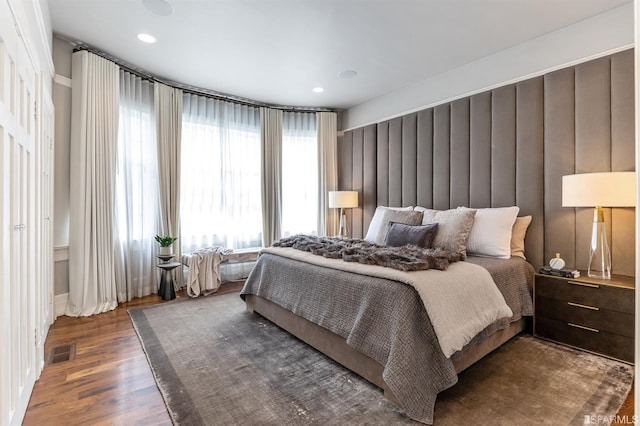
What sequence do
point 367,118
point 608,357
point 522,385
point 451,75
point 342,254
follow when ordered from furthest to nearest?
1. point 367,118
2. point 451,75
3. point 342,254
4. point 608,357
5. point 522,385

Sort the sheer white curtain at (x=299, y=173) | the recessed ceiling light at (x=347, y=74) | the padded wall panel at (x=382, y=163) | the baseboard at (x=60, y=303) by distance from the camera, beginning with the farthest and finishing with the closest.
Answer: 1. the sheer white curtain at (x=299, y=173)
2. the padded wall panel at (x=382, y=163)
3. the recessed ceiling light at (x=347, y=74)
4. the baseboard at (x=60, y=303)

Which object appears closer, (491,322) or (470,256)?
(491,322)

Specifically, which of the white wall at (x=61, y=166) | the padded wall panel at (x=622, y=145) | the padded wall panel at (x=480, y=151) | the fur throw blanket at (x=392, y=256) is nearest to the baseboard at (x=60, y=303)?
the white wall at (x=61, y=166)

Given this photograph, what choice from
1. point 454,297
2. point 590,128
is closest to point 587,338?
point 454,297

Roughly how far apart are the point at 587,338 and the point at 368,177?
3.17 meters

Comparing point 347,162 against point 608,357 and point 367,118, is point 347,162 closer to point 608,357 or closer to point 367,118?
point 367,118

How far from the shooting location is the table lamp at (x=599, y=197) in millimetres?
2268

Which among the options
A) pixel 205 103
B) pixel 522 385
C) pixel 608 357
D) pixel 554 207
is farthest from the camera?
pixel 205 103

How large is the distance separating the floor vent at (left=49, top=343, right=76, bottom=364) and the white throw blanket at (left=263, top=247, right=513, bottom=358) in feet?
6.70

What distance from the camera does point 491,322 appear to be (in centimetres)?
202

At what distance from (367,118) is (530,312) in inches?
134

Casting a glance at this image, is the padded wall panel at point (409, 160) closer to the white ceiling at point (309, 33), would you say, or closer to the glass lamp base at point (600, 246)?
the white ceiling at point (309, 33)

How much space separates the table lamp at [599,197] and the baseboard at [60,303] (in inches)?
188

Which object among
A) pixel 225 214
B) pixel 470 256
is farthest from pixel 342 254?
pixel 225 214
